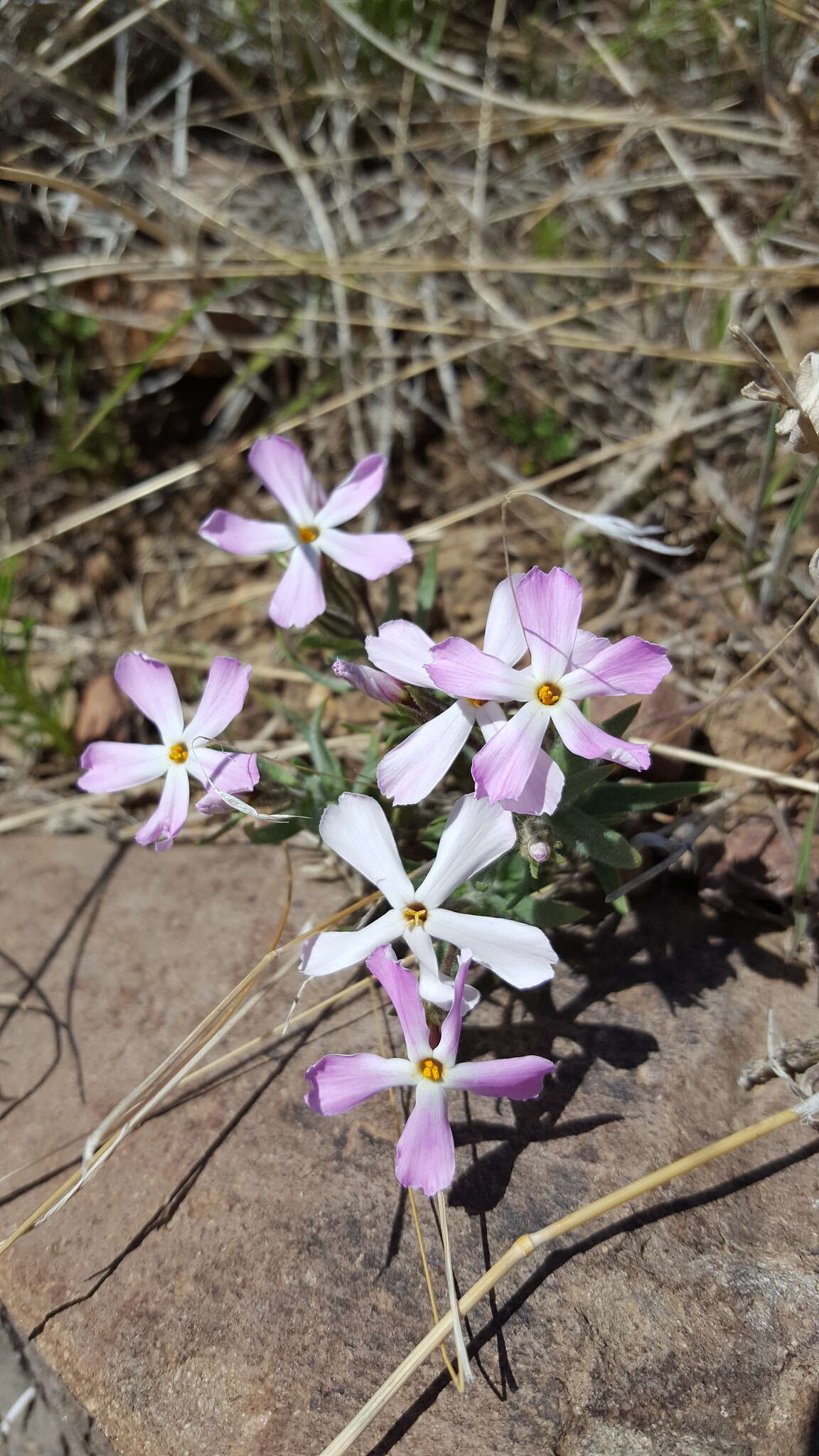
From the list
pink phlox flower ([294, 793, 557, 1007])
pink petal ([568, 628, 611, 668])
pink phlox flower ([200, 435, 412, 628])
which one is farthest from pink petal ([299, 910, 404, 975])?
pink phlox flower ([200, 435, 412, 628])

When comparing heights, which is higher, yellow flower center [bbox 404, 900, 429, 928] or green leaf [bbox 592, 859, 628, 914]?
yellow flower center [bbox 404, 900, 429, 928]

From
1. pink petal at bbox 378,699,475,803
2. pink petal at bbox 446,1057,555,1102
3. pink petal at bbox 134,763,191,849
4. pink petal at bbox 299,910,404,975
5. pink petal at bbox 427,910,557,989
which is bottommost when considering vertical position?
pink petal at bbox 446,1057,555,1102

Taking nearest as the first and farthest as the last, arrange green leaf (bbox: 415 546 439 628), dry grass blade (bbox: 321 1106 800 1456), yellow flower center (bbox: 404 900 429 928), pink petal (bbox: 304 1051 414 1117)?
dry grass blade (bbox: 321 1106 800 1456) → pink petal (bbox: 304 1051 414 1117) → yellow flower center (bbox: 404 900 429 928) → green leaf (bbox: 415 546 439 628)

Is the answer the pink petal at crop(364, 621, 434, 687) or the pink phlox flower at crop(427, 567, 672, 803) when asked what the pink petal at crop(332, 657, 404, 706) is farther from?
the pink phlox flower at crop(427, 567, 672, 803)

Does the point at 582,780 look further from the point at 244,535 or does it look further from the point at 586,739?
the point at 244,535

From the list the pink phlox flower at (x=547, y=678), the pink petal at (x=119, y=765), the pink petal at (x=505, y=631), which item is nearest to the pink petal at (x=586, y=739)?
the pink phlox flower at (x=547, y=678)

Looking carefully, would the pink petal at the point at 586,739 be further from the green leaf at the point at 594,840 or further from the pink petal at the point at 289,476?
the pink petal at the point at 289,476

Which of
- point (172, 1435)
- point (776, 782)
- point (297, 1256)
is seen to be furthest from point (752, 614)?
point (172, 1435)
